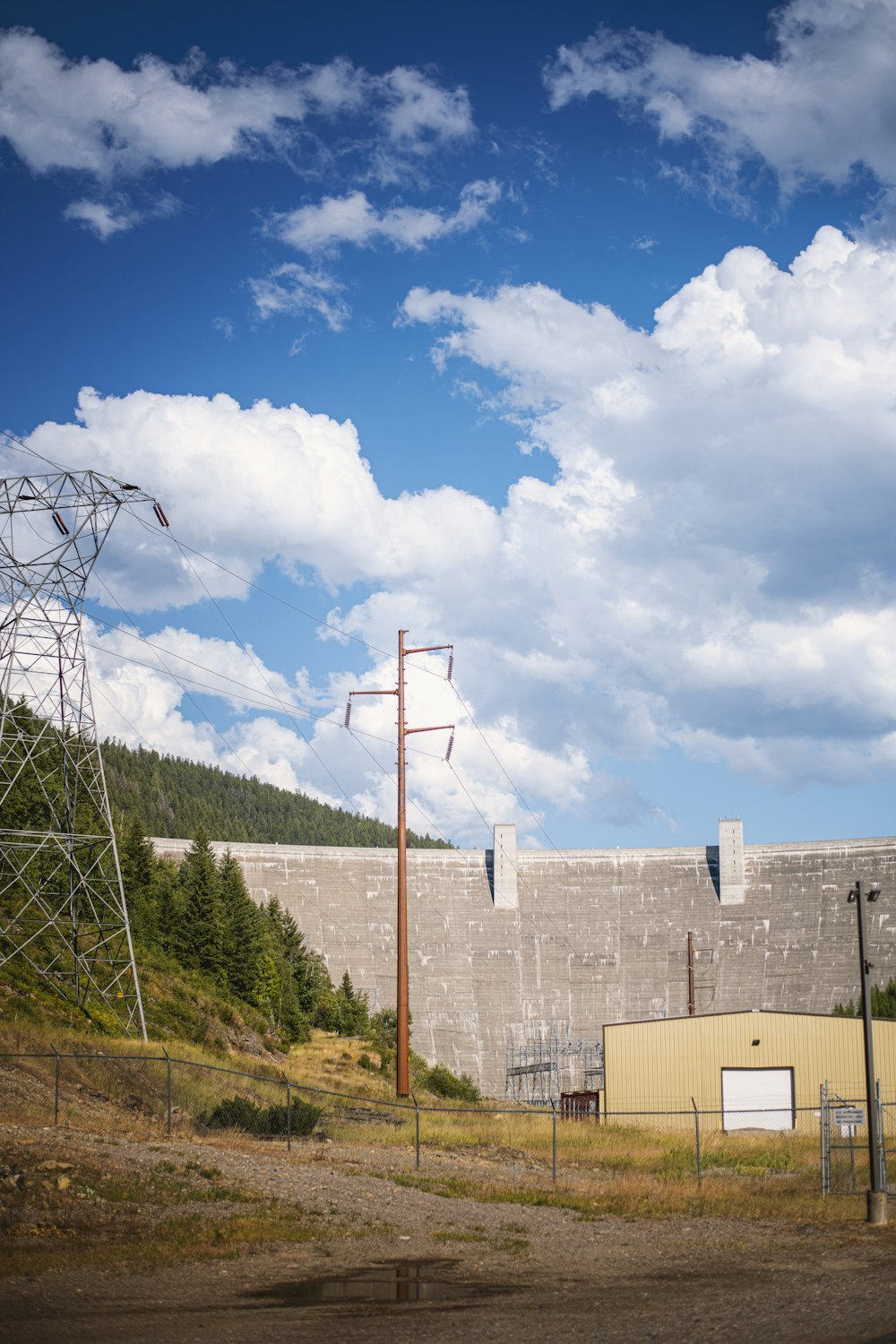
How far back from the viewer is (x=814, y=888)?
6969cm

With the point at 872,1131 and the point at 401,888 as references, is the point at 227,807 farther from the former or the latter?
the point at 872,1131

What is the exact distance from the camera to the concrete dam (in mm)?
67688

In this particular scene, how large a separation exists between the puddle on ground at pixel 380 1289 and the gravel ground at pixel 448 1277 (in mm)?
58

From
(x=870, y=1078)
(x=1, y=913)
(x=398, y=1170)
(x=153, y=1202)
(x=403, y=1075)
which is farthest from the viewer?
(x=1, y=913)

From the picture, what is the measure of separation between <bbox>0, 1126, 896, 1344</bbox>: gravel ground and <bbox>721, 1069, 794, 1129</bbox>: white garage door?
25672mm

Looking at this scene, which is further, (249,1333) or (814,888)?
(814,888)

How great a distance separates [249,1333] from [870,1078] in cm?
1413

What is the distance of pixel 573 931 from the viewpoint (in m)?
72.9

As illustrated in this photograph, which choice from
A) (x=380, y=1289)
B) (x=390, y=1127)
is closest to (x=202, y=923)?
(x=390, y=1127)

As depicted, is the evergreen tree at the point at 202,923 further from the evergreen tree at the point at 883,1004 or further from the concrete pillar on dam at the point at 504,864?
the evergreen tree at the point at 883,1004

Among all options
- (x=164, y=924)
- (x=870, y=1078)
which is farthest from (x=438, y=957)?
(x=870, y=1078)

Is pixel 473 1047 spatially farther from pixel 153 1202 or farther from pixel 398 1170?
Result: pixel 153 1202

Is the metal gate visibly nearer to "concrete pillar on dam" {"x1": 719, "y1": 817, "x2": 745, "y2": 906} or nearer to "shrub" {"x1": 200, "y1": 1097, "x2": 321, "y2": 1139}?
"shrub" {"x1": 200, "y1": 1097, "x2": 321, "y2": 1139}

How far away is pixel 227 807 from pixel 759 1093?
136 meters
